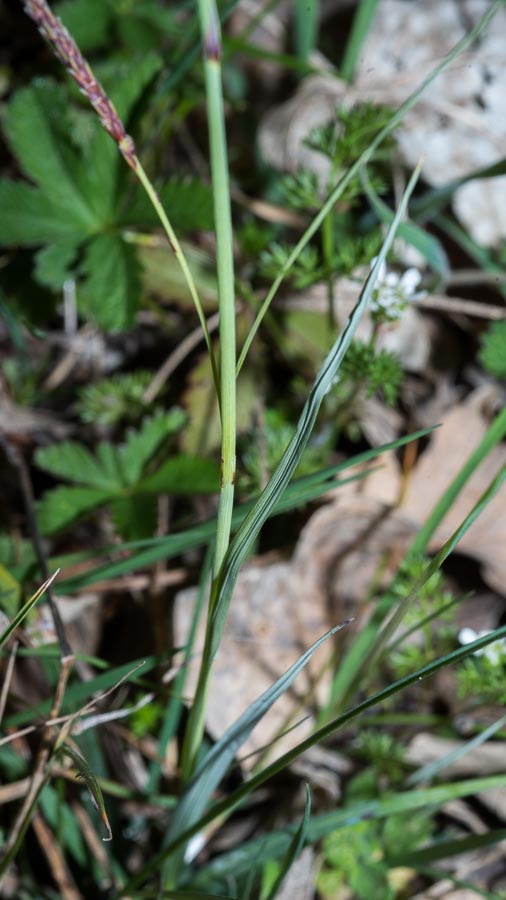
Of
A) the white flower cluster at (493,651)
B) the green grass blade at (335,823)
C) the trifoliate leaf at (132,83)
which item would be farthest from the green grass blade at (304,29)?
the green grass blade at (335,823)

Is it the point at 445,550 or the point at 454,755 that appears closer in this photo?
the point at 445,550

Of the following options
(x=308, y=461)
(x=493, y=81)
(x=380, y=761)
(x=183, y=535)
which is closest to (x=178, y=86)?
(x=493, y=81)

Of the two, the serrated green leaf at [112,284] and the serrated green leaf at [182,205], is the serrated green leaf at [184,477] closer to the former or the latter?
the serrated green leaf at [112,284]

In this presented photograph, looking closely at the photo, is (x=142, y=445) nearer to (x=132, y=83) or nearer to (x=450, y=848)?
(x=132, y=83)

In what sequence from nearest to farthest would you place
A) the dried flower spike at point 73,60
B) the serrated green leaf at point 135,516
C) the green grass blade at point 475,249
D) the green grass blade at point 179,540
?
the dried flower spike at point 73,60
the green grass blade at point 179,540
the serrated green leaf at point 135,516
the green grass blade at point 475,249

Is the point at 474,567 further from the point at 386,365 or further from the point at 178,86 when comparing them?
the point at 178,86

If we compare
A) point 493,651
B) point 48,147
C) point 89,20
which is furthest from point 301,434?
point 89,20
